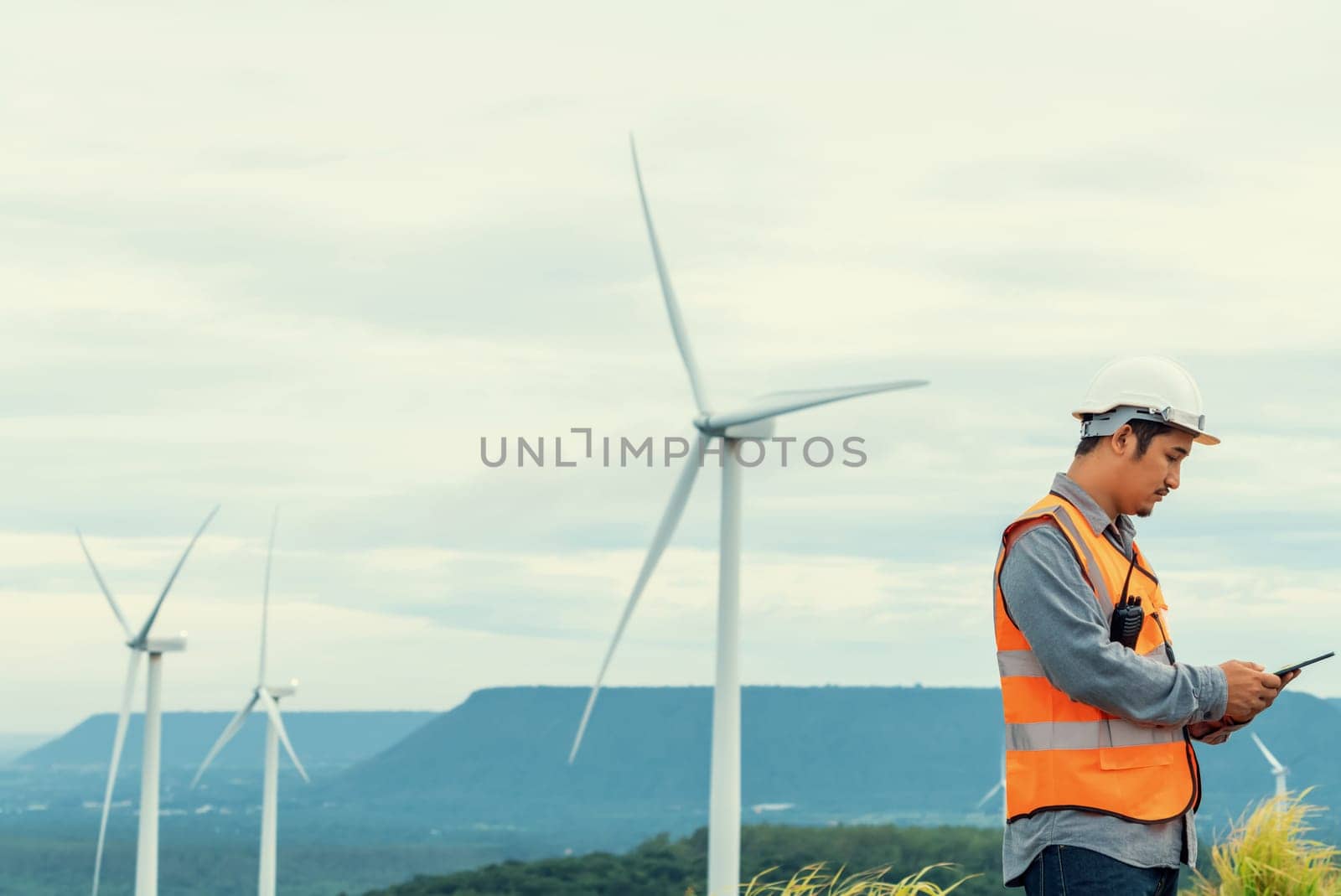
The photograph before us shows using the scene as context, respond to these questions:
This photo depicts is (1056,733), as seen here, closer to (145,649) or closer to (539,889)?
(145,649)

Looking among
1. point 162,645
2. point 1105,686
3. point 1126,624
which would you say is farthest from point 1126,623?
point 162,645

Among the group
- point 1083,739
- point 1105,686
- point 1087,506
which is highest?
point 1087,506

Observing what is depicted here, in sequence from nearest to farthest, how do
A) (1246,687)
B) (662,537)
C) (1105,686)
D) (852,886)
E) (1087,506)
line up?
(1105,686) → (1246,687) → (1087,506) → (852,886) → (662,537)

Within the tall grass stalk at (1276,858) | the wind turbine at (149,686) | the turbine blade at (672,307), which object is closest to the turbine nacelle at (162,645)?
the wind turbine at (149,686)

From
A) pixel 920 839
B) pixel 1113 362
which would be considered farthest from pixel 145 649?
pixel 920 839

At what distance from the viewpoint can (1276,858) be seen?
1617 centimetres

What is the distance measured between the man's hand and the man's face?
84 centimetres

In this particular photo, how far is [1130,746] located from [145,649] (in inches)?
1879

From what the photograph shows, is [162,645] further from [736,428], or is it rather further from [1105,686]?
[1105,686]

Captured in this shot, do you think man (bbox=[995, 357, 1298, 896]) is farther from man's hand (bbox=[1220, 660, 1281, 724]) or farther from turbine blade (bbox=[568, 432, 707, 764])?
turbine blade (bbox=[568, 432, 707, 764])

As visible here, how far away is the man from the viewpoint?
765cm

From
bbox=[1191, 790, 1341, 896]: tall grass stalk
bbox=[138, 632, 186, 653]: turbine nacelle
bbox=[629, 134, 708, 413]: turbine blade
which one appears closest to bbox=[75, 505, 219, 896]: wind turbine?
bbox=[138, 632, 186, 653]: turbine nacelle

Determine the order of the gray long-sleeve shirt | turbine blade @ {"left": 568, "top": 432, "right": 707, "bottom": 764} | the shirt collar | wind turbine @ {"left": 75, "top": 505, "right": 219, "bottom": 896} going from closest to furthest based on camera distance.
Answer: the gray long-sleeve shirt
the shirt collar
turbine blade @ {"left": 568, "top": 432, "right": 707, "bottom": 764}
wind turbine @ {"left": 75, "top": 505, "right": 219, "bottom": 896}

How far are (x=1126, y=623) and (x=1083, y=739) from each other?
55cm
